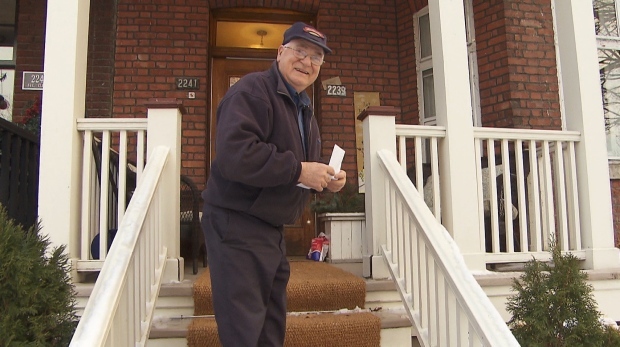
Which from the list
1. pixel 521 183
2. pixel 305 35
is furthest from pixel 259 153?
pixel 521 183

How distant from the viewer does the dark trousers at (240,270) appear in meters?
1.82

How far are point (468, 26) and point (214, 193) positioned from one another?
4.55 metres

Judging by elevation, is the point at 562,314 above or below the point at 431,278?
below

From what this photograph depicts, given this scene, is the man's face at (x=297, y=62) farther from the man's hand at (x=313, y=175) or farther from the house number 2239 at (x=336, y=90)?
the house number 2239 at (x=336, y=90)

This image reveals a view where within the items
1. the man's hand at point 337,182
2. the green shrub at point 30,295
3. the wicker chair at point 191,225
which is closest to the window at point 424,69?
the wicker chair at point 191,225

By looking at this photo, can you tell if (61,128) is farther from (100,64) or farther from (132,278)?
(100,64)

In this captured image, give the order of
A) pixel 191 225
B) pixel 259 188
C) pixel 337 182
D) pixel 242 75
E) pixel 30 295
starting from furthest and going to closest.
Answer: pixel 242 75 < pixel 191 225 < pixel 30 295 < pixel 337 182 < pixel 259 188

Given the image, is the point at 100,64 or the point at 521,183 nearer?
the point at 521,183

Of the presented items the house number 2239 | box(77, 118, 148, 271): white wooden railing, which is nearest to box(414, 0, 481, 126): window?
the house number 2239

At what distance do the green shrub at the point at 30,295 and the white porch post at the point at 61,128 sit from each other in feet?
2.76

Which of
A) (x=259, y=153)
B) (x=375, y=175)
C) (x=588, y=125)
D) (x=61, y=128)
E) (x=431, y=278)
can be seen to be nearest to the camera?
(x=259, y=153)

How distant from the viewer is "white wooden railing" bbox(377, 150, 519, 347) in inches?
82.8

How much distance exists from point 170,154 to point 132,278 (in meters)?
1.28

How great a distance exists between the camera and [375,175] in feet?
12.1
